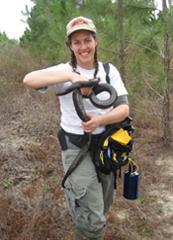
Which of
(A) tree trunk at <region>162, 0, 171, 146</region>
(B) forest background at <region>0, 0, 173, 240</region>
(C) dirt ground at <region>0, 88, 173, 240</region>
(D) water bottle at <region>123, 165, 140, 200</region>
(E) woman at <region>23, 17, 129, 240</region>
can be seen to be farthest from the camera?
(A) tree trunk at <region>162, 0, 171, 146</region>

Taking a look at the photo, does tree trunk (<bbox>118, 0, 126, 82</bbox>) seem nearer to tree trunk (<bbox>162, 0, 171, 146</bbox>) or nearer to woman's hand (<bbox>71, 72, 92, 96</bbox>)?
tree trunk (<bbox>162, 0, 171, 146</bbox>)

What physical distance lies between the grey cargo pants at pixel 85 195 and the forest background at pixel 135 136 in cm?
80

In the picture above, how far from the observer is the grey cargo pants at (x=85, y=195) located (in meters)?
2.73

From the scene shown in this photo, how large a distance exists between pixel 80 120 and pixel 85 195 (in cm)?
53

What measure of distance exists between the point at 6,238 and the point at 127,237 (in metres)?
1.10

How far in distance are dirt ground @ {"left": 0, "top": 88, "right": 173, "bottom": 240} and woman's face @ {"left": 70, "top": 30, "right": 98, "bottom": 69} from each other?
1.58 m

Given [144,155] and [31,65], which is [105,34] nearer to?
[144,155]

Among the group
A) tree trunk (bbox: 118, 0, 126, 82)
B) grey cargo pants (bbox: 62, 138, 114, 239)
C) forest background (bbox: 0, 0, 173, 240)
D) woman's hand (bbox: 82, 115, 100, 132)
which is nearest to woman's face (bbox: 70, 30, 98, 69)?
woman's hand (bbox: 82, 115, 100, 132)

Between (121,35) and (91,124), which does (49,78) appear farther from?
(121,35)

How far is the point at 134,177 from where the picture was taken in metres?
3.01

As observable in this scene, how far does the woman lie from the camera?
2.65m

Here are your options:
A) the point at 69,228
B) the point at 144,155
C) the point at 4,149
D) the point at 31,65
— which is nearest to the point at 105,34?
the point at 144,155

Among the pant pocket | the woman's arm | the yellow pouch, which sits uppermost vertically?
the woman's arm

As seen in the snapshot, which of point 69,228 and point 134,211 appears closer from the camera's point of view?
point 69,228
